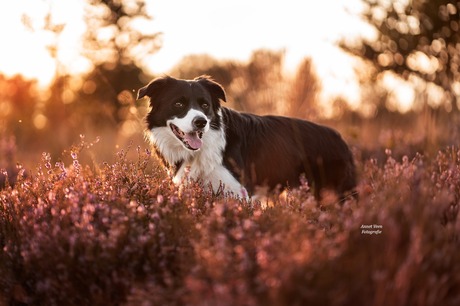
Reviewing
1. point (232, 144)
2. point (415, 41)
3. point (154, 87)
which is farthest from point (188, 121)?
point (415, 41)

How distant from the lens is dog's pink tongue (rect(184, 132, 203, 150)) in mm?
6055

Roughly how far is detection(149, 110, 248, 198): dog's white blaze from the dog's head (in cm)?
2

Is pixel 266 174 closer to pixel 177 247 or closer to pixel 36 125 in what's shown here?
pixel 177 247

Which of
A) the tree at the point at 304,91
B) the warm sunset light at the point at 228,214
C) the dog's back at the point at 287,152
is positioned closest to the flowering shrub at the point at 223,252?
the warm sunset light at the point at 228,214

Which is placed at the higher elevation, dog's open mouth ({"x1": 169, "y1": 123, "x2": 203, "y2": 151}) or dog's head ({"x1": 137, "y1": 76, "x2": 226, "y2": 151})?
dog's head ({"x1": 137, "y1": 76, "x2": 226, "y2": 151})

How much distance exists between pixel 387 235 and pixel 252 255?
0.71 metres

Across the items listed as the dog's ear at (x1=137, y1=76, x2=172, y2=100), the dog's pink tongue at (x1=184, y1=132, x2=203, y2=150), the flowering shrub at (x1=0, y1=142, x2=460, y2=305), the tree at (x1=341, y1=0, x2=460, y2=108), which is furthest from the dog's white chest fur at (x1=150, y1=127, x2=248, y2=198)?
the tree at (x1=341, y1=0, x2=460, y2=108)

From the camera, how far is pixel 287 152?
265 inches

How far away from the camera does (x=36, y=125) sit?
21438 mm

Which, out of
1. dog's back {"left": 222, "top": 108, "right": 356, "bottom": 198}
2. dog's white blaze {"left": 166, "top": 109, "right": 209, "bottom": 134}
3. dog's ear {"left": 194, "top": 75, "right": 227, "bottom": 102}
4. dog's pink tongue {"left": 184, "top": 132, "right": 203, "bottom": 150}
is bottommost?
dog's back {"left": 222, "top": 108, "right": 356, "bottom": 198}

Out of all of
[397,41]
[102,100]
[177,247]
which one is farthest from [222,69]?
[177,247]

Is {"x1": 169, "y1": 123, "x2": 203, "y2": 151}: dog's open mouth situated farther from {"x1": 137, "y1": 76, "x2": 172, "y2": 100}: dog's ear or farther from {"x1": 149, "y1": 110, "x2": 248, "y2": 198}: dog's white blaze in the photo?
{"x1": 137, "y1": 76, "x2": 172, "y2": 100}: dog's ear

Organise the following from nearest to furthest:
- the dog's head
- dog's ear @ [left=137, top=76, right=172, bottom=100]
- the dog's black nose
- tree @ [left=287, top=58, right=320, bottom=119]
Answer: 1. the dog's black nose
2. the dog's head
3. dog's ear @ [left=137, top=76, right=172, bottom=100]
4. tree @ [left=287, top=58, right=320, bottom=119]

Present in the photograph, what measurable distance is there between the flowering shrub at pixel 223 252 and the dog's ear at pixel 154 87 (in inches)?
70.3
